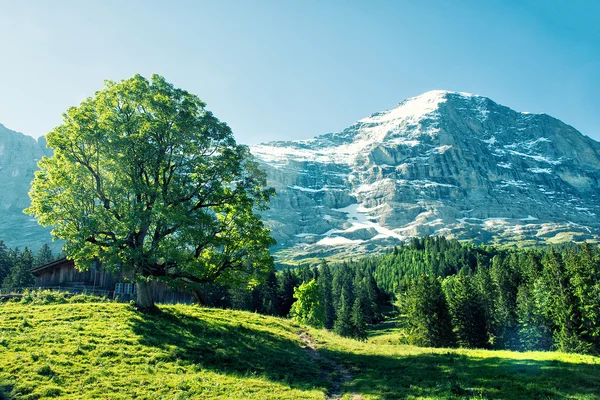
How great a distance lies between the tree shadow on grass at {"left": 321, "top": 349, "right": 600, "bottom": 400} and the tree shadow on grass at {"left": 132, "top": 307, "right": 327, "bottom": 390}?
11.6 feet

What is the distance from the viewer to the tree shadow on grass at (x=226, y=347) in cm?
2112

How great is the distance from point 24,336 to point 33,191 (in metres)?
11.2

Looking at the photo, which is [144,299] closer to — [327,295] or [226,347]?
[226,347]

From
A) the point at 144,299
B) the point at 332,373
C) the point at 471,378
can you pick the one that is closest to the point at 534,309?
the point at 471,378

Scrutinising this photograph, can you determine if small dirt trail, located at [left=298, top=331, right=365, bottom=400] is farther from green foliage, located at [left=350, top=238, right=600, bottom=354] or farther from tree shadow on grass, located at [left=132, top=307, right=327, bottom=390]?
green foliage, located at [left=350, top=238, right=600, bottom=354]

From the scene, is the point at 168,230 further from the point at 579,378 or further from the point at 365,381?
the point at 579,378

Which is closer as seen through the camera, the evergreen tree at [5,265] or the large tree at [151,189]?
the large tree at [151,189]

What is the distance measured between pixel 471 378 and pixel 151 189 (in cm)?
2431

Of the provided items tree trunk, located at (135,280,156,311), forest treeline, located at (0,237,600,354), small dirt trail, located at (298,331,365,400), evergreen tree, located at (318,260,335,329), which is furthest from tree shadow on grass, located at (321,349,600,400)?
evergreen tree, located at (318,260,335,329)

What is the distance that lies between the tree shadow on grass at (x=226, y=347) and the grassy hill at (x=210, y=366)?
8 cm

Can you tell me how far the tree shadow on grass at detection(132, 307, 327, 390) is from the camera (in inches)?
832

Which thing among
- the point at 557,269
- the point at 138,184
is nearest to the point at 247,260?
the point at 138,184

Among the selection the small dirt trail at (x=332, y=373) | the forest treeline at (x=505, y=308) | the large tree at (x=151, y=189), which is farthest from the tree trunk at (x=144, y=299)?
the forest treeline at (x=505, y=308)

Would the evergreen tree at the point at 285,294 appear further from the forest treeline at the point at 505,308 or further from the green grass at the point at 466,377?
the green grass at the point at 466,377
